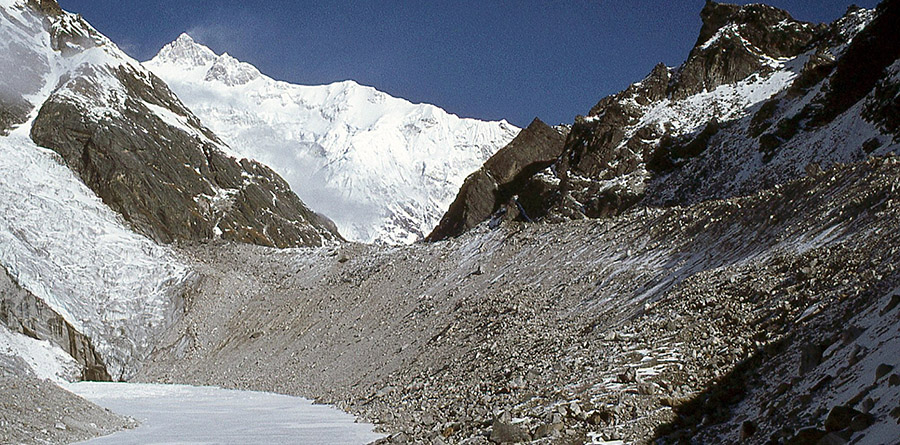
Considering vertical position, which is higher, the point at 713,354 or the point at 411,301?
the point at 411,301

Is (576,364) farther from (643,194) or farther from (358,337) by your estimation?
(643,194)

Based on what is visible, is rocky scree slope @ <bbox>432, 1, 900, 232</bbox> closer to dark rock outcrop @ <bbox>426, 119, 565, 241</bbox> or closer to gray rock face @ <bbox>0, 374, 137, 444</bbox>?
dark rock outcrop @ <bbox>426, 119, 565, 241</bbox>

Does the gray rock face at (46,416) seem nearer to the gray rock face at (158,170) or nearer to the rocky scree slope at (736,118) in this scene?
the rocky scree slope at (736,118)

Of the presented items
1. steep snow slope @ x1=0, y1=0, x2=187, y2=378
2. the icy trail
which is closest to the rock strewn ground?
the icy trail

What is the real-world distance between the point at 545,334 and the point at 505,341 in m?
1.48

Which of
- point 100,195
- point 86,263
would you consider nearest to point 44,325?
point 86,263

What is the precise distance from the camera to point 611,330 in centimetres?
1773

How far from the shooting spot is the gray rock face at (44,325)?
40.7 meters

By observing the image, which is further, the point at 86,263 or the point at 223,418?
the point at 86,263

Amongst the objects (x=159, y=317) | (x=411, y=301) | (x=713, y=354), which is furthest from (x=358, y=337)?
(x=713, y=354)

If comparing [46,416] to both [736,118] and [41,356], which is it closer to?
[41,356]

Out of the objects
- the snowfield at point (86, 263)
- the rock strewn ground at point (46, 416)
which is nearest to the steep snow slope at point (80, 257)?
the snowfield at point (86, 263)

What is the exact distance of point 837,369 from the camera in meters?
9.13

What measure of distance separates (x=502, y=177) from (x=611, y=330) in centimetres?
5626
